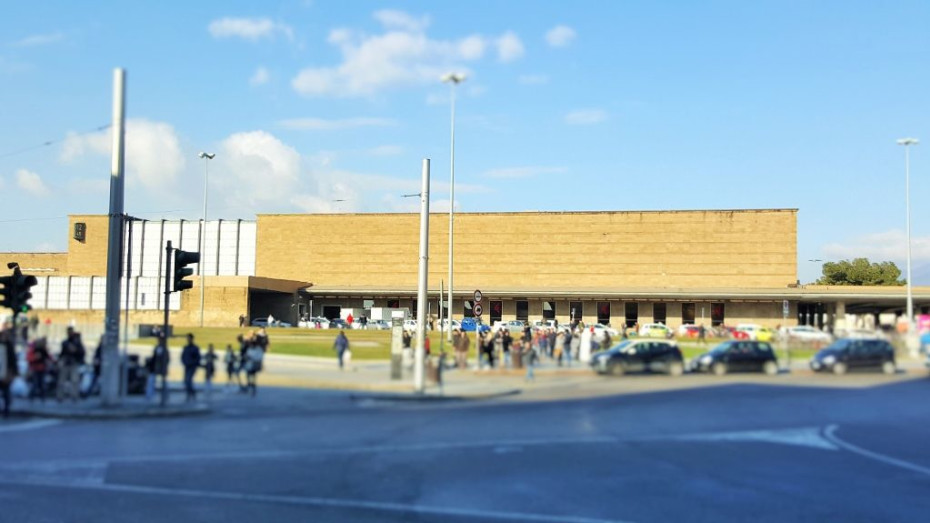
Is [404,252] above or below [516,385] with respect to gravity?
above

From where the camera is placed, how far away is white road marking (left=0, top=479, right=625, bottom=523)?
10.3 meters

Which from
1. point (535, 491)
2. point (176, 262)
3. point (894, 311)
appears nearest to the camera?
point (894, 311)

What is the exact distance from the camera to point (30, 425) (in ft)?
39.8

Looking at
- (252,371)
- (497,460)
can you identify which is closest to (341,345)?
(252,371)

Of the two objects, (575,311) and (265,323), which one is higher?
(575,311)

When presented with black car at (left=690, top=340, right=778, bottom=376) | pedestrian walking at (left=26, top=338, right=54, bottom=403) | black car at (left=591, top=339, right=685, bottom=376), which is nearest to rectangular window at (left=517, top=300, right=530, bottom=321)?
black car at (left=591, top=339, right=685, bottom=376)

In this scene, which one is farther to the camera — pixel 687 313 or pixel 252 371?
pixel 687 313

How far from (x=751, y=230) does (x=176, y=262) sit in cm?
863

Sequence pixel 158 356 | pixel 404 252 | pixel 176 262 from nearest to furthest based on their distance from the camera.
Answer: pixel 158 356 < pixel 176 262 < pixel 404 252

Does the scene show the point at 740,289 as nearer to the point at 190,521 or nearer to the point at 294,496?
the point at 294,496

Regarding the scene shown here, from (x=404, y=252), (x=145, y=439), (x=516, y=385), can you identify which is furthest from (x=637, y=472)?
(x=404, y=252)

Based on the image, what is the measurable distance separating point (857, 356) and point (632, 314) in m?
3.17

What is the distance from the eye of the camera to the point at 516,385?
10203mm

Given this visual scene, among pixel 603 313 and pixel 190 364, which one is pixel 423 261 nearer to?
pixel 603 313
